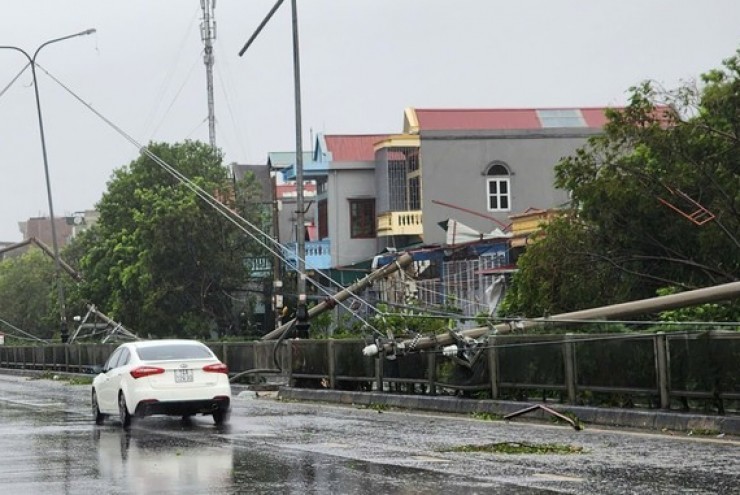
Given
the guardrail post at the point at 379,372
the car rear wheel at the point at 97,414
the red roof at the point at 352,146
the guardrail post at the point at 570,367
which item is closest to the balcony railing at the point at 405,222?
the red roof at the point at 352,146

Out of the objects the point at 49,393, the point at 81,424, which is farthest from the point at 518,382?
the point at 49,393

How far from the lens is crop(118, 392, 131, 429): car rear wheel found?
22884 millimetres

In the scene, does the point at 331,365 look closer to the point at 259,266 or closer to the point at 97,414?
the point at 97,414

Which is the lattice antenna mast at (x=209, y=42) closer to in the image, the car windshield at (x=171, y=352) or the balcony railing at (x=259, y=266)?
the balcony railing at (x=259, y=266)

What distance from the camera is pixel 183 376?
2298 cm

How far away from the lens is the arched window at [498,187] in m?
60.9

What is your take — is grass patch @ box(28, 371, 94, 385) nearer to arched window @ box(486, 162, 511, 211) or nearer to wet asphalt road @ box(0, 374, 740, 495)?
arched window @ box(486, 162, 511, 211)

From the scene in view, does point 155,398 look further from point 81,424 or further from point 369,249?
point 369,249

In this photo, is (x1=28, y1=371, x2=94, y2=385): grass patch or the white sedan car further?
(x1=28, y1=371, x2=94, y2=385): grass patch

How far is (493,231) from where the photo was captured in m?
57.8

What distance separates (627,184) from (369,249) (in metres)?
33.1

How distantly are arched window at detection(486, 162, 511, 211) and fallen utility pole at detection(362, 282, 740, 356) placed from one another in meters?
34.3

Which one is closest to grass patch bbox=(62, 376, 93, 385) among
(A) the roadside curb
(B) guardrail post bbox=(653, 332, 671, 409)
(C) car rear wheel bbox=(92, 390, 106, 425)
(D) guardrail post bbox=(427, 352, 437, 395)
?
(A) the roadside curb

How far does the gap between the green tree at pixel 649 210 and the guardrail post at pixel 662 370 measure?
11.7 m
